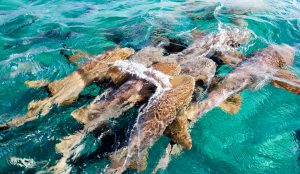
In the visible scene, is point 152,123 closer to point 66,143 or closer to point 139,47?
point 66,143

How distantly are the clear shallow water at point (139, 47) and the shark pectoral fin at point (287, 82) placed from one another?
105mm

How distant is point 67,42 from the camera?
639cm

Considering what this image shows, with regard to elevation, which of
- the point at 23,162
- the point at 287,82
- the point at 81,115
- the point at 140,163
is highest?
the point at 81,115

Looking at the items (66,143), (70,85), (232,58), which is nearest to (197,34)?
(232,58)

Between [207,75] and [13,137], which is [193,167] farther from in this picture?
[13,137]

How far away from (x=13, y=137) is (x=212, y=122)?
103 inches

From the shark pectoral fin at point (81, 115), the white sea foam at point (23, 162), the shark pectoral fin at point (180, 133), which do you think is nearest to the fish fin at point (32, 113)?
the shark pectoral fin at point (81, 115)

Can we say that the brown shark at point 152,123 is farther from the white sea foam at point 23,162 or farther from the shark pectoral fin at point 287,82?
the shark pectoral fin at point 287,82

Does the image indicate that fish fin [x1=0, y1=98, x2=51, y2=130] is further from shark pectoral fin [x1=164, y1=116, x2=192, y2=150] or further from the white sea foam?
shark pectoral fin [x1=164, y1=116, x2=192, y2=150]

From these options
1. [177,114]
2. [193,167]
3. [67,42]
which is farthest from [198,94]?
[67,42]

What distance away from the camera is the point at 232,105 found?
14.6 feet

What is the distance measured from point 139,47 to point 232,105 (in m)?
2.53

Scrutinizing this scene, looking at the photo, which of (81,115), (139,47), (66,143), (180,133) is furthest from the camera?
(139,47)

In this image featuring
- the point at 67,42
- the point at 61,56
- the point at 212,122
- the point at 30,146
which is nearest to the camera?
the point at 30,146
